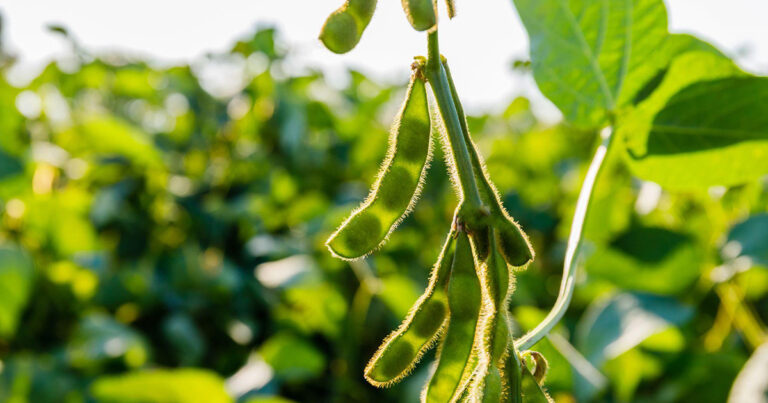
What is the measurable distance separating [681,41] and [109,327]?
4.89 feet

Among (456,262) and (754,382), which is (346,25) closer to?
(456,262)

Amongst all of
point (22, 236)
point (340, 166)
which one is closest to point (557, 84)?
point (22, 236)

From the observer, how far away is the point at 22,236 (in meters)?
2.09

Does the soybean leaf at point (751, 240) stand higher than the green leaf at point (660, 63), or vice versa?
the green leaf at point (660, 63)

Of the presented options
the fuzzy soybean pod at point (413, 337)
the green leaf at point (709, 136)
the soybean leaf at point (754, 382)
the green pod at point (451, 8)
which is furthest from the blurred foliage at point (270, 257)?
the green pod at point (451, 8)

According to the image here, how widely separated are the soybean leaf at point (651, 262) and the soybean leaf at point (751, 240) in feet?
0.25

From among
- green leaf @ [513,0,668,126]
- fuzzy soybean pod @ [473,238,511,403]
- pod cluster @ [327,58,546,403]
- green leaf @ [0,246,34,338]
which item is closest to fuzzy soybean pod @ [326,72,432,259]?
pod cluster @ [327,58,546,403]

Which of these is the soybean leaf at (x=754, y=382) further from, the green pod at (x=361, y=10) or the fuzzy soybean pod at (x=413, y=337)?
the green pod at (x=361, y=10)

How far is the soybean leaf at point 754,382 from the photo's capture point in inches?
45.3

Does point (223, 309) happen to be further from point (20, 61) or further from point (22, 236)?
point (20, 61)

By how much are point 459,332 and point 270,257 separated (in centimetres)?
168

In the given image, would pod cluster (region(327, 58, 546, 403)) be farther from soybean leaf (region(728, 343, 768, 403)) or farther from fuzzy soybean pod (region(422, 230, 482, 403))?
soybean leaf (region(728, 343, 768, 403))

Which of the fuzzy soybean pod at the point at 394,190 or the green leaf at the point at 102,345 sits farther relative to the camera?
the green leaf at the point at 102,345

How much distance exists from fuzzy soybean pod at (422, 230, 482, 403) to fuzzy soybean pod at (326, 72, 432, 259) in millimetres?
79
